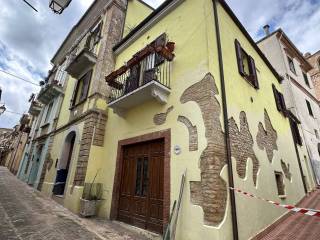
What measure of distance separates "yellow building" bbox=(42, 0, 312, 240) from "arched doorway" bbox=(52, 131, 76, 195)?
2.80ft

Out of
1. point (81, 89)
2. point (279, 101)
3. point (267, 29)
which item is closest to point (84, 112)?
point (81, 89)

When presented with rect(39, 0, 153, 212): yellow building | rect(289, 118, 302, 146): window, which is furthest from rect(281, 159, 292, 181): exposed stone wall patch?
rect(39, 0, 153, 212): yellow building

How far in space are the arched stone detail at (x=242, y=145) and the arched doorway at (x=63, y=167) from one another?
293 inches

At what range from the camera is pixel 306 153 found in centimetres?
1240

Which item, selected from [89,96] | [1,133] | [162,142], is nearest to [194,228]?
[162,142]

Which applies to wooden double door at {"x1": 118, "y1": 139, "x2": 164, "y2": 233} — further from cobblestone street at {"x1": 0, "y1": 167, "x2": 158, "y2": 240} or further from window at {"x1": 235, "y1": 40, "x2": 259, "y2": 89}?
window at {"x1": 235, "y1": 40, "x2": 259, "y2": 89}

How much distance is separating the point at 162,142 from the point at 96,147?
3312 millimetres

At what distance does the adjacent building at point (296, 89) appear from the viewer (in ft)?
42.8

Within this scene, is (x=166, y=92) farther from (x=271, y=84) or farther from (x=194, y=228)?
(x=271, y=84)

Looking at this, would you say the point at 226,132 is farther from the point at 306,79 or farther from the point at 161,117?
the point at 306,79

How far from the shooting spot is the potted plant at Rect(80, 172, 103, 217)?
6211 mm

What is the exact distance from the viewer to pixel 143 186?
5652 mm

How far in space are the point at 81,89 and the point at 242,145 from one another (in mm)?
8781

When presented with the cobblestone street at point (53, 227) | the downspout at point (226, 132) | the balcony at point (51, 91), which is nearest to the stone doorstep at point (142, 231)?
the cobblestone street at point (53, 227)
